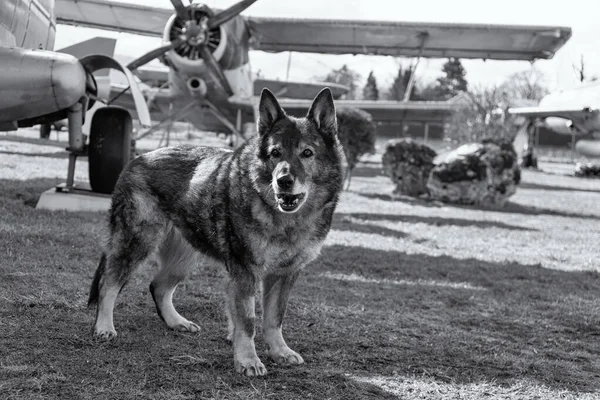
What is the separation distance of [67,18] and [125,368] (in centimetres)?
2203

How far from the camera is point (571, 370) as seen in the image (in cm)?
455

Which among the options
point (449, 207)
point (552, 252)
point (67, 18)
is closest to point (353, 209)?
point (449, 207)

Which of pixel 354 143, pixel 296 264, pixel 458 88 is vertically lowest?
pixel 296 264

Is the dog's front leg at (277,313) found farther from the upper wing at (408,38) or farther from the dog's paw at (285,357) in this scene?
the upper wing at (408,38)

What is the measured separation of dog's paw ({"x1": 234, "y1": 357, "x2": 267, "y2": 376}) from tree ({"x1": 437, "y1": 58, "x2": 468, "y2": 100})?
296ft

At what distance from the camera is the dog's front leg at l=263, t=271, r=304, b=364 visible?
4.21 m

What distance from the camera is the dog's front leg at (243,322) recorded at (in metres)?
3.87

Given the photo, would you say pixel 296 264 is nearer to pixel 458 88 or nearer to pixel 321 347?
pixel 321 347

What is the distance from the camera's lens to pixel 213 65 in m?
18.6

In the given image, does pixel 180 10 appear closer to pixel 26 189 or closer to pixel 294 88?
pixel 26 189

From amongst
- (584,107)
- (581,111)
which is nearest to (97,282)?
(584,107)

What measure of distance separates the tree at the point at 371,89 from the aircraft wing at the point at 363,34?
6469cm

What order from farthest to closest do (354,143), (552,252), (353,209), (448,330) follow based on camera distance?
(354,143) < (353,209) < (552,252) < (448,330)

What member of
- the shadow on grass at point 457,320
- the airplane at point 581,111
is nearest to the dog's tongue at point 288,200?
the shadow on grass at point 457,320
